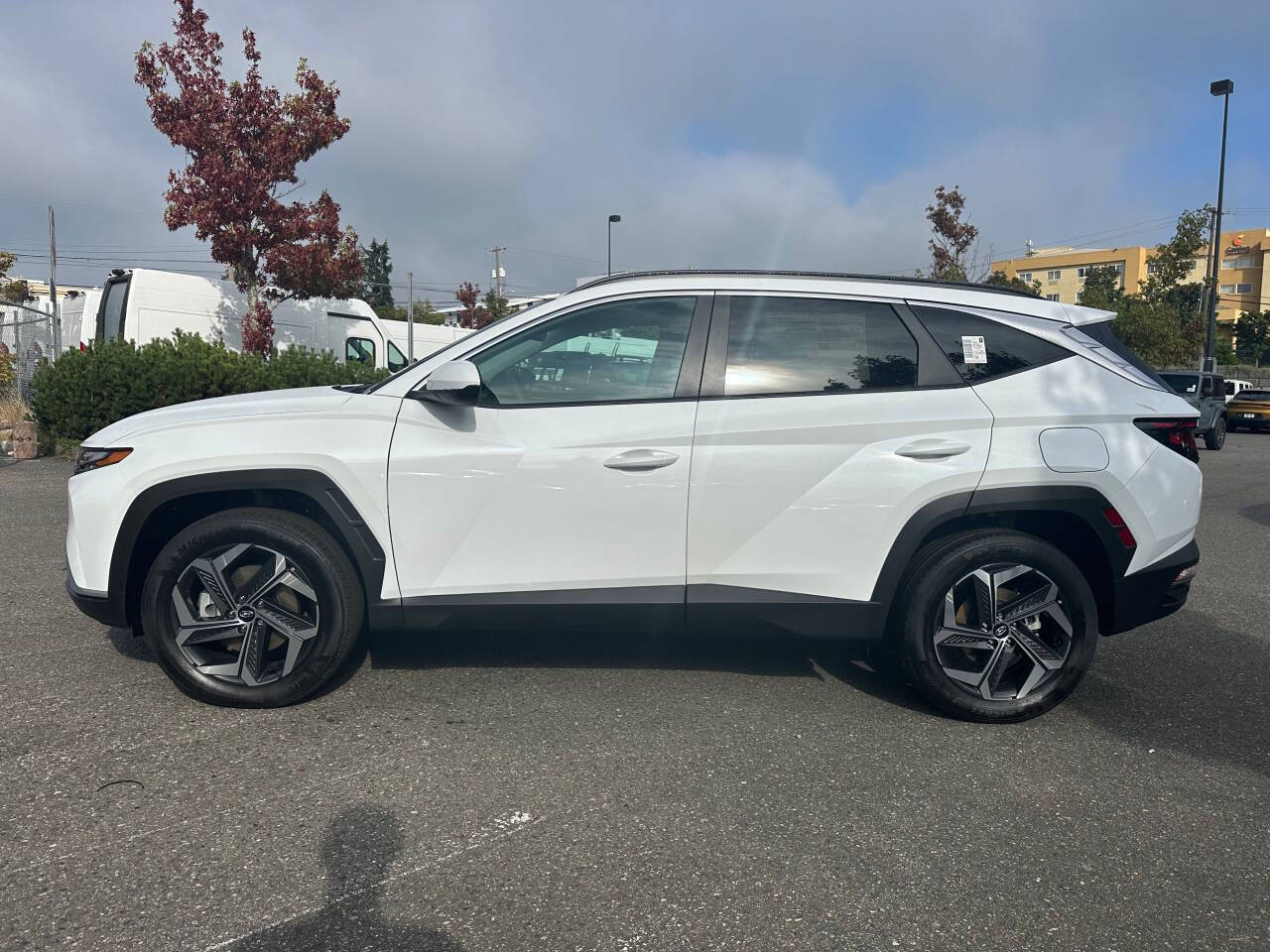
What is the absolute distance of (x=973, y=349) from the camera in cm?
389

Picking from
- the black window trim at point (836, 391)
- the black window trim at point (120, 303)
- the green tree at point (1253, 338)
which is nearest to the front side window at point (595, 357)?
the black window trim at point (836, 391)

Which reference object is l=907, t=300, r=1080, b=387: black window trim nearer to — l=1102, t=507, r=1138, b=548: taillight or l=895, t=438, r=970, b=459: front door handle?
l=895, t=438, r=970, b=459: front door handle

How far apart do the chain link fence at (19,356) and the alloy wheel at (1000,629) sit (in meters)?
12.9

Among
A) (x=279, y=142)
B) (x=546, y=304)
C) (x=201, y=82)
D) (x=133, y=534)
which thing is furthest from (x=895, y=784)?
(x=201, y=82)

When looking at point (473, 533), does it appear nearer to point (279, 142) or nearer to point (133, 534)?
point (133, 534)

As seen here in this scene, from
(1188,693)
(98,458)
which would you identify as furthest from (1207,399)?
(98,458)

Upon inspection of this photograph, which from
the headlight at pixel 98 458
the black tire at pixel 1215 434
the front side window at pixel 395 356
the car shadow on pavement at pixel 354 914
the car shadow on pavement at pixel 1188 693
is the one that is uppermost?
the front side window at pixel 395 356

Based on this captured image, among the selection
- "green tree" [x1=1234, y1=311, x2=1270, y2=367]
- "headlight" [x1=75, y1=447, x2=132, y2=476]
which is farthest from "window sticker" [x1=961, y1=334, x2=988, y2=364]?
"green tree" [x1=1234, y1=311, x2=1270, y2=367]

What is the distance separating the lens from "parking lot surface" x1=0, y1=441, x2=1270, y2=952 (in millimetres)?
2518

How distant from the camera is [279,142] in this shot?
14.5 metres

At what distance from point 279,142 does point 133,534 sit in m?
12.5

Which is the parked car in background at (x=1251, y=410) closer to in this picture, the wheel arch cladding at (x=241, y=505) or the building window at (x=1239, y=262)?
the wheel arch cladding at (x=241, y=505)

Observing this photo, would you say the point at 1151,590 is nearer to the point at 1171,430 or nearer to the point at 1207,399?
the point at 1171,430

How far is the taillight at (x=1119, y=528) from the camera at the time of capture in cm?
379
